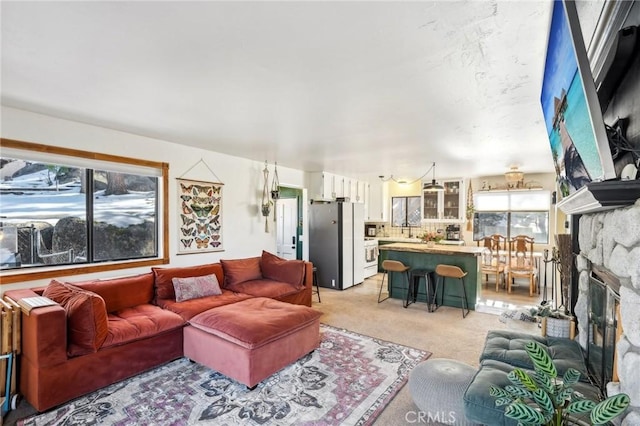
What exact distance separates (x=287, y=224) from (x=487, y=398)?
522cm

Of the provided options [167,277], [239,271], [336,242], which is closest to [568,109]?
[167,277]

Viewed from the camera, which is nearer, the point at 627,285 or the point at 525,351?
the point at 627,285

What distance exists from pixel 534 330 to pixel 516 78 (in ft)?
7.95

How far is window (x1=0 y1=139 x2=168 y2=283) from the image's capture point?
295 centimetres

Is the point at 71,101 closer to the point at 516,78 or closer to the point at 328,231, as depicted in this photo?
the point at 516,78

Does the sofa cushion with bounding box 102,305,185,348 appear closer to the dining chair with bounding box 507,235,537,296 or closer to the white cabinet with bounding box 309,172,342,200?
the white cabinet with bounding box 309,172,342,200

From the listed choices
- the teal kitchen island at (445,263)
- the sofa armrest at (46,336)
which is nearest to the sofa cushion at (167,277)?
the sofa armrest at (46,336)

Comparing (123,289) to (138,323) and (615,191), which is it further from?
(615,191)

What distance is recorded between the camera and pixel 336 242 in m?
6.08

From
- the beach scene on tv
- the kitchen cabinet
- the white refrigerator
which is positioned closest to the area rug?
the beach scene on tv

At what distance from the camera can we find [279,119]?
3117mm

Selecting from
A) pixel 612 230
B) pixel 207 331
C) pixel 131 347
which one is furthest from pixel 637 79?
pixel 131 347

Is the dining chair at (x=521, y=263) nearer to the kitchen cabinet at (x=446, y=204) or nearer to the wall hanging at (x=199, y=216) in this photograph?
the kitchen cabinet at (x=446, y=204)

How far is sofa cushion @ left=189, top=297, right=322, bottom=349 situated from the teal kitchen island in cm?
271
